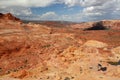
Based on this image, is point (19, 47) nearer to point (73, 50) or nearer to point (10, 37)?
point (10, 37)

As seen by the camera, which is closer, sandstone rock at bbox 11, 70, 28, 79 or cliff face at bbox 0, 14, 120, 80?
cliff face at bbox 0, 14, 120, 80

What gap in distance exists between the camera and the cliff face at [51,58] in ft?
136

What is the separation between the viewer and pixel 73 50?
1921 inches

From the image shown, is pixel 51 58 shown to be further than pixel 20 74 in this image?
Yes

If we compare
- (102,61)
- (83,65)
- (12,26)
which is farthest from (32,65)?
(12,26)

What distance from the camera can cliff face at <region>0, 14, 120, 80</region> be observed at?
136ft

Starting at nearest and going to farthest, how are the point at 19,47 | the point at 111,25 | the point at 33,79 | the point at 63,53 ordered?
the point at 33,79
the point at 63,53
the point at 19,47
the point at 111,25

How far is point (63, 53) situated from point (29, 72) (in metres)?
9.55

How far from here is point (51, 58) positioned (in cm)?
4912

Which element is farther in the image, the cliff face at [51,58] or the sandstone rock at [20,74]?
the sandstone rock at [20,74]

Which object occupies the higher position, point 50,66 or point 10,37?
point 10,37

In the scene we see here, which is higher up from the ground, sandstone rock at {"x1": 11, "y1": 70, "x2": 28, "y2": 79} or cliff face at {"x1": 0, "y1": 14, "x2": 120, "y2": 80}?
cliff face at {"x1": 0, "y1": 14, "x2": 120, "y2": 80}

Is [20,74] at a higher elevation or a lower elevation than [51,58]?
lower

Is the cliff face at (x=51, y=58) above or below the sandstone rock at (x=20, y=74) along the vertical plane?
above
